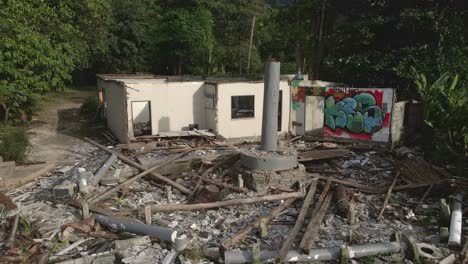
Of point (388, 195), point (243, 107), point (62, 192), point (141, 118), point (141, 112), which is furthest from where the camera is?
point (243, 107)

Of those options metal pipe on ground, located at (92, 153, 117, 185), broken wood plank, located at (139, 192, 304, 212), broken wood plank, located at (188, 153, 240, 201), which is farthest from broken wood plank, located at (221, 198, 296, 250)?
metal pipe on ground, located at (92, 153, 117, 185)

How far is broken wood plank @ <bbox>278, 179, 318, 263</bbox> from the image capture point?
26.3 ft

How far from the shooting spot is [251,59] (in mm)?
37875

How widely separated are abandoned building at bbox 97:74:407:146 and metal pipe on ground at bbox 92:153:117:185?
2175 mm

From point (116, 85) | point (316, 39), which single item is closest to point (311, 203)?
point (116, 85)

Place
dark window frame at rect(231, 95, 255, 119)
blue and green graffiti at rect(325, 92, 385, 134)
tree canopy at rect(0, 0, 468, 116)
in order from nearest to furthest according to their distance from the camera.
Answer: blue and green graffiti at rect(325, 92, 385, 134), dark window frame at rect(231, 95, 255, 119), tree canopy at rect(0, 0, 468, 116)

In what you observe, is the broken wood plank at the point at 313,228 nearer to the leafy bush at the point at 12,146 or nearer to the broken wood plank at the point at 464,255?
the broken wood plank at the point at 464,255

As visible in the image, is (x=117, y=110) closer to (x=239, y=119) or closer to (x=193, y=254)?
(x=239, y=119)

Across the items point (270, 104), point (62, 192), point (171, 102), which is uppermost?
point (270, 104)

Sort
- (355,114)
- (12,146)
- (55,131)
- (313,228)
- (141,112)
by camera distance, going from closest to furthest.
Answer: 1. (313,228)
2. (12,146)
3. (355,114)
4. (141,112)
5. (55,131)

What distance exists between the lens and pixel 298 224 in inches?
372

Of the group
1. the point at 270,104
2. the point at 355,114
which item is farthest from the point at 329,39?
the point at 270,104

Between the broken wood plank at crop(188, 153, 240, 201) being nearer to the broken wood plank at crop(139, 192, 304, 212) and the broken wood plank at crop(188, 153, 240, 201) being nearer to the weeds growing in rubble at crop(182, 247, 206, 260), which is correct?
the broken wood plank at crop(139, 192, 304, 212)

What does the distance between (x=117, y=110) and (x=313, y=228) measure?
40.4 feet
